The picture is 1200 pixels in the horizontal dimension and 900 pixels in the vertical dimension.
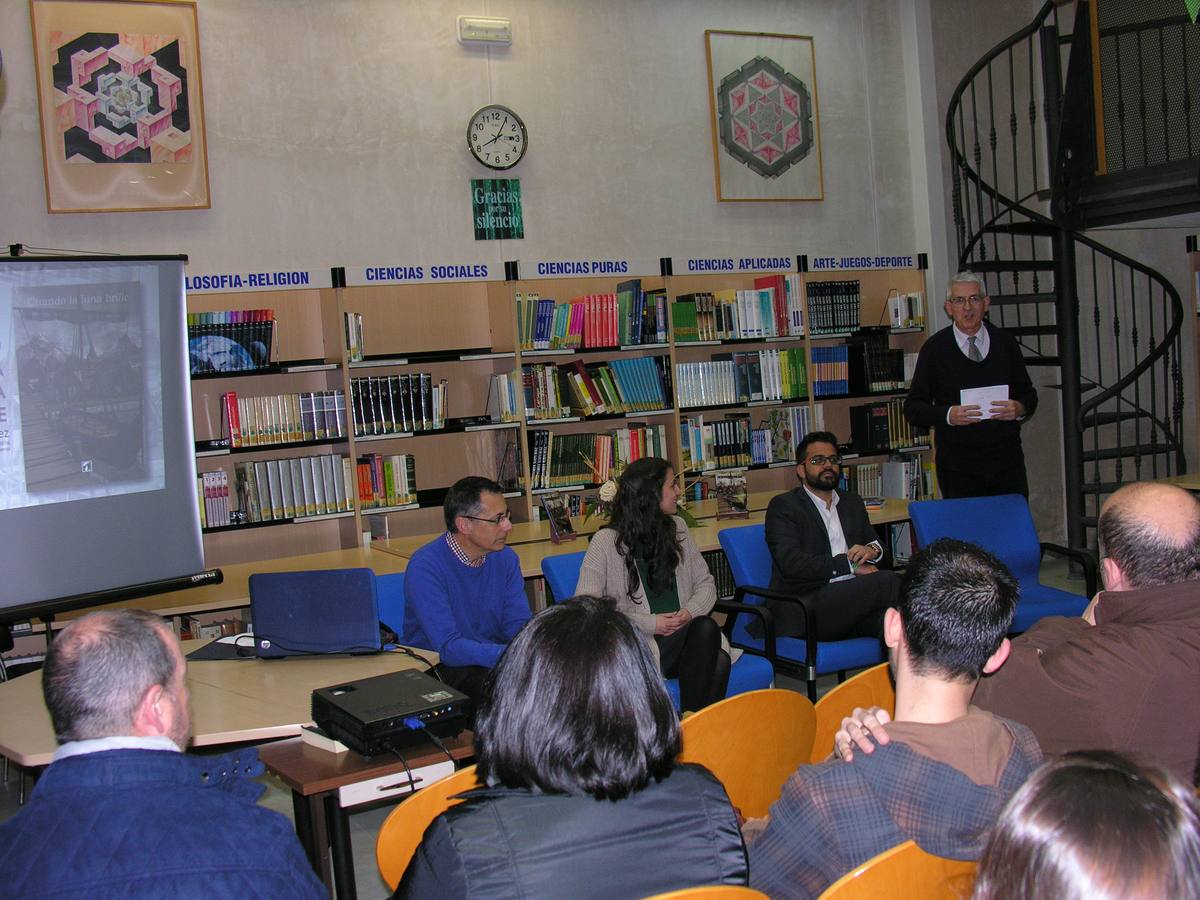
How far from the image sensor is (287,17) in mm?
6117

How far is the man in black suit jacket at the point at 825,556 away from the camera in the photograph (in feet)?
14.0

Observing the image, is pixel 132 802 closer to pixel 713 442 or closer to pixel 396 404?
pixel 396 404

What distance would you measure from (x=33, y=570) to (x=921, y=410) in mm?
4078

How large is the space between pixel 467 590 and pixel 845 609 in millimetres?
1576

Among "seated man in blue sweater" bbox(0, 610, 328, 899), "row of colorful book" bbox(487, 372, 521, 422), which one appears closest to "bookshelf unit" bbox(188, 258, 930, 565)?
"row of colorful book" bbox(487, 372, 521, 422)

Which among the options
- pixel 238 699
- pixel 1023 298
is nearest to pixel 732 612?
pixel 238 699

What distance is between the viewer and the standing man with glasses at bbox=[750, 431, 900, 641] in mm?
4273

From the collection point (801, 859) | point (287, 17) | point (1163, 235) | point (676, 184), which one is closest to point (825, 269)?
point (676, 184)

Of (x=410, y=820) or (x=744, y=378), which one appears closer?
(x=410, y=820)

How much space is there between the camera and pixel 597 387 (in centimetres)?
639

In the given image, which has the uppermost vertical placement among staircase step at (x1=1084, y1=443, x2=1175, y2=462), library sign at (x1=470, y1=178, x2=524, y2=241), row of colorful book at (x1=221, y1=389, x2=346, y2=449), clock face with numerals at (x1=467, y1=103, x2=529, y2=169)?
clock face with numerals at (x1=467, y1=103, x2=529, y2=169)

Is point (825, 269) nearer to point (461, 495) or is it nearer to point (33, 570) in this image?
point (461, 495)

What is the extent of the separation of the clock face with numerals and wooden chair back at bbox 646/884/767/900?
5.64 meters

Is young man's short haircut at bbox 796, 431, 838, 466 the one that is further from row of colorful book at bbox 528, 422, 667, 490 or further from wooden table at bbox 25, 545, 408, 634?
wooden table at bbox 25, 545, 408, 634
